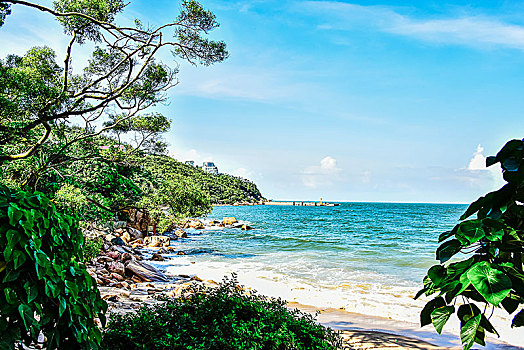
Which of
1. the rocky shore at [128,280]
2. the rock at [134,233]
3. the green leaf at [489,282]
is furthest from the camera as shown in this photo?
Result: the rock at [134,233]

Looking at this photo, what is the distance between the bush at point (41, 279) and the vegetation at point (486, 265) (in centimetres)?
193

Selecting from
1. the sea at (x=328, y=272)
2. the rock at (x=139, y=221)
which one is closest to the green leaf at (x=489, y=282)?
the sea at (x=328, y=272)

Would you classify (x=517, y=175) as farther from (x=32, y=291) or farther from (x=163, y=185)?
(x=163, y=185)

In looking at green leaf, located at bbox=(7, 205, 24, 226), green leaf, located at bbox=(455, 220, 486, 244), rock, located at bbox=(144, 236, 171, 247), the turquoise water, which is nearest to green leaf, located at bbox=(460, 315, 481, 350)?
green leaf, located at bbox=(455, 220, 486, 244)

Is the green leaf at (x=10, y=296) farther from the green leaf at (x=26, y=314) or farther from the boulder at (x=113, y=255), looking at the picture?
the boulder at (x=113, y=255)

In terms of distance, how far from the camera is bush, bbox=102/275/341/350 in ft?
12.9

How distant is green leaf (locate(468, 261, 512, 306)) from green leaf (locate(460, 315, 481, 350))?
0.50 ft

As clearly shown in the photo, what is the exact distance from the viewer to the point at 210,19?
8781 millimetres

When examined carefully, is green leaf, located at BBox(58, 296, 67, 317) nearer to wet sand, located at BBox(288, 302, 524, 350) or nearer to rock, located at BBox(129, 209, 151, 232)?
wet sand, located at BBox(288, 302, 524, 350)

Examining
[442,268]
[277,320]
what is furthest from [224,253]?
[442,268]

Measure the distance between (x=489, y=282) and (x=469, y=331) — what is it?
18cm

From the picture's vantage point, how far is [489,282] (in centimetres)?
92

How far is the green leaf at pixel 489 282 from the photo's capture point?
0.88 metres

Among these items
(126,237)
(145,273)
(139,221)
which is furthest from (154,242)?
(145,273)
